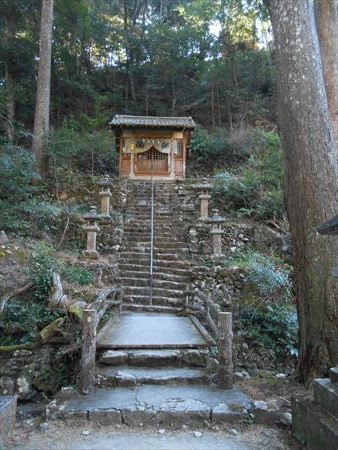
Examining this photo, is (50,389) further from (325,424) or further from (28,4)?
(28,4)

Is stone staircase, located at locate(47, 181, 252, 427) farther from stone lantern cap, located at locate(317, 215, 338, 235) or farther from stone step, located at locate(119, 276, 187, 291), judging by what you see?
stone lantern cap, located at locate(317, 215, 338, 235)

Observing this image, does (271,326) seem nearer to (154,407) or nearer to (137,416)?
(154,407)

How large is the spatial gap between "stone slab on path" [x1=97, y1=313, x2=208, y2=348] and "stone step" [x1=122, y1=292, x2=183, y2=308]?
0.70 metres

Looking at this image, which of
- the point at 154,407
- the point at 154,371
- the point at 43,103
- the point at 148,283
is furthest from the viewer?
the point at 43,103

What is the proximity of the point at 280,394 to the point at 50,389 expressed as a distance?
346 centimetres

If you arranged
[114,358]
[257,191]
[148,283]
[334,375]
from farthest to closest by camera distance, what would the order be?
1. [257,191]
2. [148,283]
3. [114,358]
4. [334,375]

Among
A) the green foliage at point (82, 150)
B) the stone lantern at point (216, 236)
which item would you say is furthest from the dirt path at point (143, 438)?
the green foliage at point (82, 150)

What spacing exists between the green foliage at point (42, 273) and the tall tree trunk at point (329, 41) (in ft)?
19.5

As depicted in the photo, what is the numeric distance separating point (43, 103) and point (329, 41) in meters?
10.3

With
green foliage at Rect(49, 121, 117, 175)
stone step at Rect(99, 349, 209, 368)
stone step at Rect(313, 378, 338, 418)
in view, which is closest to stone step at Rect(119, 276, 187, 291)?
stone step at Rect(99, 349, 209, 368)

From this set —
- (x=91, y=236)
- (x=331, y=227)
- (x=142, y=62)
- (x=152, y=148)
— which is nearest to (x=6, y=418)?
(x=331, y=227)

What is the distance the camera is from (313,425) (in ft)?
9.17

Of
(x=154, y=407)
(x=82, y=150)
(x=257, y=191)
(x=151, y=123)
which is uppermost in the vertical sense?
(x=151, y=123)

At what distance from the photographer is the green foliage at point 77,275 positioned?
7.28 m
